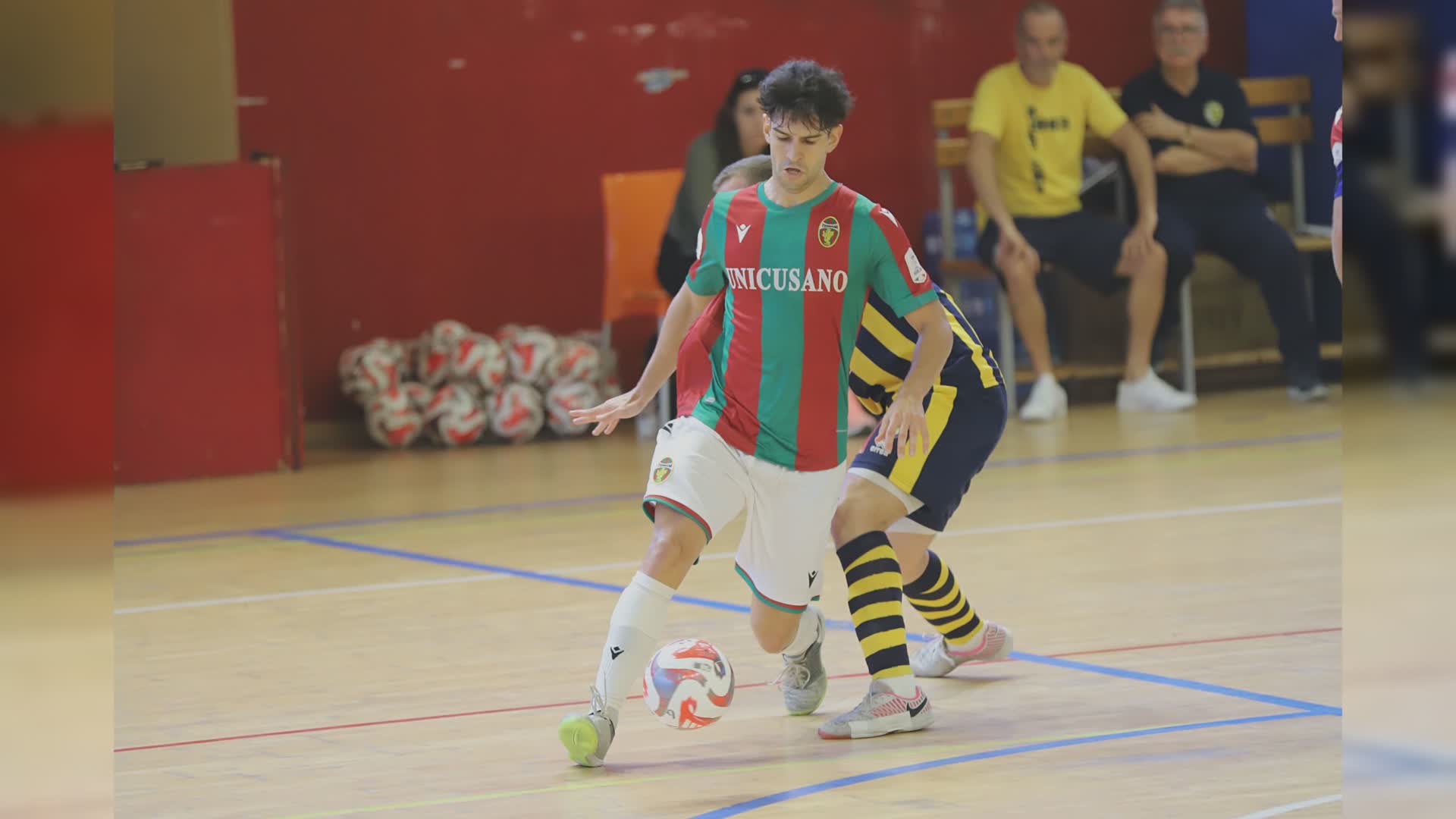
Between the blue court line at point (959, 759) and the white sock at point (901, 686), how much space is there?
0.73ft

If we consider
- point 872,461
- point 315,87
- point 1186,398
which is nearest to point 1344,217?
point 872,461

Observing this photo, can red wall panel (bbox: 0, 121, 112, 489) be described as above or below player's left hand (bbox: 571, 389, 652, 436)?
above

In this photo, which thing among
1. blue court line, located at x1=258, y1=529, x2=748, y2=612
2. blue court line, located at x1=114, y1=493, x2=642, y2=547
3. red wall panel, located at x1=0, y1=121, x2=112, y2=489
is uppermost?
red wall panel, located at x1=0, y1=121, x2=112, y2=489

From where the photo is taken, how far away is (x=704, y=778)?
9.85 feet

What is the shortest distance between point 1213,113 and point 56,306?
8.84 metres

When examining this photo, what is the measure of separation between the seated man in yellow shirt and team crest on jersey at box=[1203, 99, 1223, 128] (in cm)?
40

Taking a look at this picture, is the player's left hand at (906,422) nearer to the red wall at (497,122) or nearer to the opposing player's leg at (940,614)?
the opposing player's leg at (940,614)

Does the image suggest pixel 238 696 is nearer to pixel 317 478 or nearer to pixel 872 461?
pixel 872 461

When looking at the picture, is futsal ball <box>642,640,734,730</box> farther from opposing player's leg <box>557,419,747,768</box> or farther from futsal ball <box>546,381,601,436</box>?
futsal ball <box>546,381,601,436</box>

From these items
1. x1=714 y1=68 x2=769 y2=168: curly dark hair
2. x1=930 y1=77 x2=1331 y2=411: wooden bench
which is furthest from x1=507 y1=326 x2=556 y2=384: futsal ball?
x1=930 y1=77 x2=1331 y2=411: wooden bench

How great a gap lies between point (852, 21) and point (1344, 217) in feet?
30.9

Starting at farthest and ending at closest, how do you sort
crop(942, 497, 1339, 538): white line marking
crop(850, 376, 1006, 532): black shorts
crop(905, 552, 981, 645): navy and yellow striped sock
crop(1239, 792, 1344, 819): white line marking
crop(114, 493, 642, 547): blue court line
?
crop(114, 493, 642, 547): blue court line
crop(942, 497, 1339, 538): white line marking
crop(905, 552, 981, 645): navy and yellow striped sock
crop(850, 376, 1006, 532): black shorts
crop(1239, 792, 1344, 819): white line marking

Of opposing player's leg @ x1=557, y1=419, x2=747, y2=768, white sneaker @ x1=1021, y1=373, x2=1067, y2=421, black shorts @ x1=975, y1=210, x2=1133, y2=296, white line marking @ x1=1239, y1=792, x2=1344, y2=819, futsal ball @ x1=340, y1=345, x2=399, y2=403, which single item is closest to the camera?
white line marking @ x1=1239, y1=792, x2=1344, y2=819

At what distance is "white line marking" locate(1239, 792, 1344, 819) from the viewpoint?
2.56m
